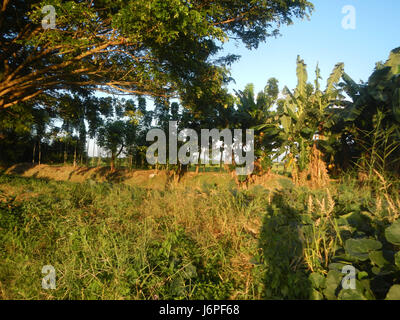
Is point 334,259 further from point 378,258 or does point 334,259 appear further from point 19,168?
point 19,168

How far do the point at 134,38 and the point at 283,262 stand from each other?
5.20 metres

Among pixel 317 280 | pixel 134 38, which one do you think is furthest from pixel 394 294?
pixel 134 38

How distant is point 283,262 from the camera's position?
2.14m

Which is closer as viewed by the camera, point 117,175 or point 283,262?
point 283,262

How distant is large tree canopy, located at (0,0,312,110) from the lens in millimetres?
5008

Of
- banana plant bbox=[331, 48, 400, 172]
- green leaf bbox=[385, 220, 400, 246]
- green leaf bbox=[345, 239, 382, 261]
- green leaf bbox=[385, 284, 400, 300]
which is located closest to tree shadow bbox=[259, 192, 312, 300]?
green leaf bbox=[345, 239, 382, 261]

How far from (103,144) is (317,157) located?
538 inches

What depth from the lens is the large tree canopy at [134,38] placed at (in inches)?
197

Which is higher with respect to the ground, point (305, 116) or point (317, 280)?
point (305, 116)

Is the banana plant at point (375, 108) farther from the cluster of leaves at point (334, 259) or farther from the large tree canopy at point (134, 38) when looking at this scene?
the cluster of leaves at point (334, 259)

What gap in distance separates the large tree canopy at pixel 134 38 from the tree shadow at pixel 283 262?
4002 millimetres

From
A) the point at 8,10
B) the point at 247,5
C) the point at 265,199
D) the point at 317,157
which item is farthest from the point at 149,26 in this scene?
the point at 317,157

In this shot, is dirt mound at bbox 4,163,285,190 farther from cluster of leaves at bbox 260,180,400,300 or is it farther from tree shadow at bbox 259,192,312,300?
cluster of leaves at bbox 260,180,400,300

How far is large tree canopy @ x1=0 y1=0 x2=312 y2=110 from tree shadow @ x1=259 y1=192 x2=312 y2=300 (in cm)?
400
